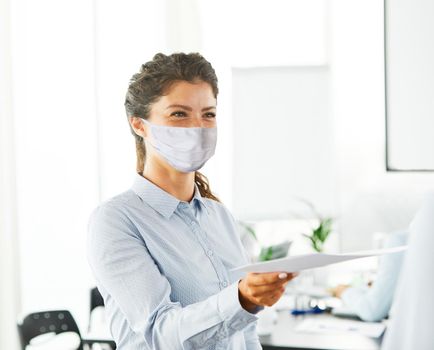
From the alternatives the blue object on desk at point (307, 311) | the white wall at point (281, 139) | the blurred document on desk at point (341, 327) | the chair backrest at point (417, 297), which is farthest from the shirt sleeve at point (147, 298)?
the white wall at point (281, 139)

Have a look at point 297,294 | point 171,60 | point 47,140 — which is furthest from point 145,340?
point 47,140

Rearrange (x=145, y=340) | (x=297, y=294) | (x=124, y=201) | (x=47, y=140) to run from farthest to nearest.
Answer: (x=47, y=140) → (x=297, y=294) → (x=124, y=201) → (x=145, y=340)

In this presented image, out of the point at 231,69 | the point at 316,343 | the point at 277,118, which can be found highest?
the point at 231,69

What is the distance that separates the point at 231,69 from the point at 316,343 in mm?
2366

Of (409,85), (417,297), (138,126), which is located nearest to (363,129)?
(409,85)

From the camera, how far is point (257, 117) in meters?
4.72

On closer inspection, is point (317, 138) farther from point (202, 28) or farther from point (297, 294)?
point (297, 294)

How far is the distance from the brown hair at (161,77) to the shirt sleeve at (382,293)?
4.83 ft

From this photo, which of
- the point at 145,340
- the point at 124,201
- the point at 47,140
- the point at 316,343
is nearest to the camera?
the point at 145,340

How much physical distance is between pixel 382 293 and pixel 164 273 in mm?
1660

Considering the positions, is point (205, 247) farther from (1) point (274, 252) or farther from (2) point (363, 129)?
(2) point (363, 129)

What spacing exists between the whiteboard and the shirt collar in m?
3.12

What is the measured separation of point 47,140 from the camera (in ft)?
14.2

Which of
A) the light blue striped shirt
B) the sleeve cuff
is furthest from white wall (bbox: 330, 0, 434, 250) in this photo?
the sleeve cuff
